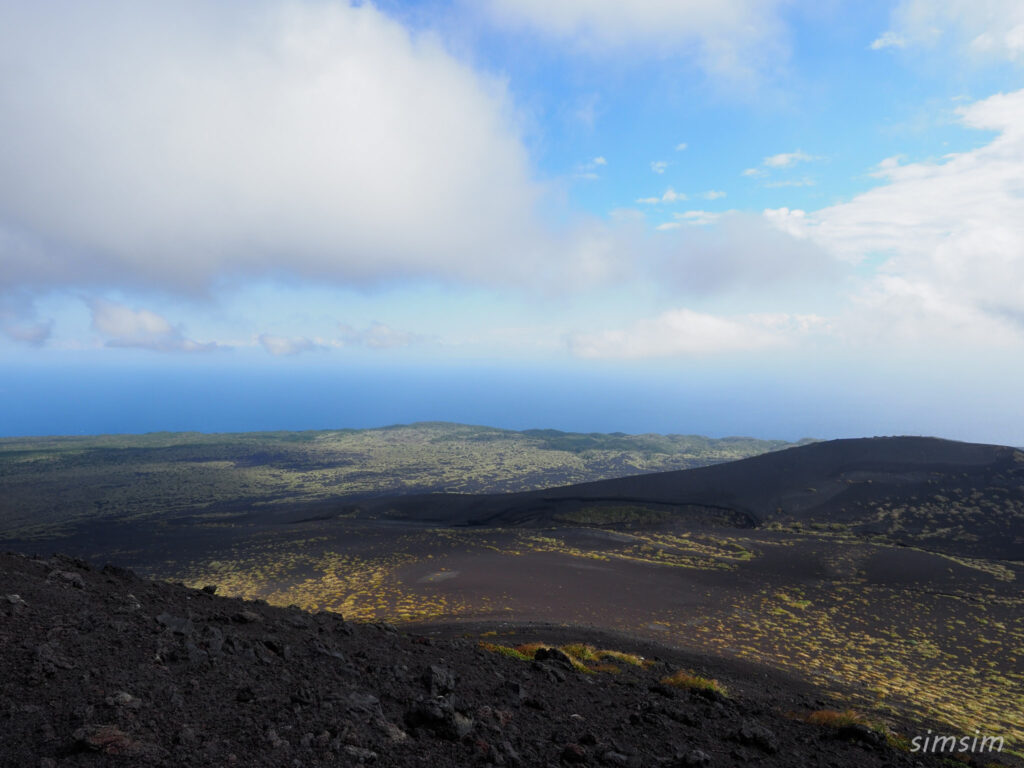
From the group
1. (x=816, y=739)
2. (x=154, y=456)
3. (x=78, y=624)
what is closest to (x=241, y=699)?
(x=78, y=624)

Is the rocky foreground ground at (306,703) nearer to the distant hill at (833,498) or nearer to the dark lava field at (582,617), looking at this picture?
the dark lava field at (582,617)

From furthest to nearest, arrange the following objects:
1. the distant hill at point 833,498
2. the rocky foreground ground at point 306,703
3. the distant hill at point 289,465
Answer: the distant hill at point 289,465 → the distant hill at point 833,498 → the rocky foreground ground at point 306,703

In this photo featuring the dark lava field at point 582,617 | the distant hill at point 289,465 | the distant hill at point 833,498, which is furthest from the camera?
the distant hill at point 289,465

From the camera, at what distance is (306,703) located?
707cm

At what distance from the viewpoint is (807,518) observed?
155 feet

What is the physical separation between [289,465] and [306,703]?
110523 millimetres

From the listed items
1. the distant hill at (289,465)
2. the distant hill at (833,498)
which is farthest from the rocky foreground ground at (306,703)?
the distant hill at (289,465)

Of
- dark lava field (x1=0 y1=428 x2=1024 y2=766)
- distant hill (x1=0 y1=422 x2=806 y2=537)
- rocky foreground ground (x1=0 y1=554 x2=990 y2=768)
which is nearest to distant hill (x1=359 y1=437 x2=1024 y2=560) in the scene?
dark lava field (x1=0 y1=428 x2=1024 y2=766)

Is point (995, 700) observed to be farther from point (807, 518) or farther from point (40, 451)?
point (40, 451)

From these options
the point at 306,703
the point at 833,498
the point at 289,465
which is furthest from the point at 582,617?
the point at 289,465

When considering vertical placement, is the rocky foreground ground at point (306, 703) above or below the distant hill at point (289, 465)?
above

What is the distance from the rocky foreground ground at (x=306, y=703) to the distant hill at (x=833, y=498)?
4044 centimetres

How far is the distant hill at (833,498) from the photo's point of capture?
41812 mm

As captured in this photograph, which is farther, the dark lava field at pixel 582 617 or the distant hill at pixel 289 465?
the distant hill at pixel 289 465
